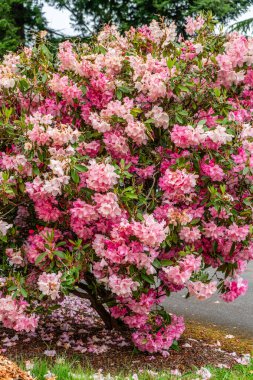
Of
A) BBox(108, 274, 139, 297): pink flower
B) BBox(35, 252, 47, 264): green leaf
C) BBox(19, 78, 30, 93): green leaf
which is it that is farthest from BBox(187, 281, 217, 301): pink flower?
BBox(19, 78, 30, 93): green leaf

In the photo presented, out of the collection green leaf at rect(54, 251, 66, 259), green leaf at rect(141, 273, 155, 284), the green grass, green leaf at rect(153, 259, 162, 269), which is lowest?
the green grass

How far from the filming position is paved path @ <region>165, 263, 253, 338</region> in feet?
21.9

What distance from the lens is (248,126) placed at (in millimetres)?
A: 4410

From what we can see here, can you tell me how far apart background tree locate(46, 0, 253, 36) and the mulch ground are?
1105 cm

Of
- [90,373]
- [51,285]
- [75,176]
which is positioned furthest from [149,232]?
[90,373]

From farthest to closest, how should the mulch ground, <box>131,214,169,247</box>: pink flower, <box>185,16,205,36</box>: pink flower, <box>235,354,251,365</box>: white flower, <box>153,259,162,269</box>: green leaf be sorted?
1. <box>185,16,205,36</box>: pink flower
2. <box>235,354,251,365</box>: white flower
3. the mulch ground
4. <box>153,259,162,269</box>: green leaf
5. <box>131,214,169,247</box>: pink flower

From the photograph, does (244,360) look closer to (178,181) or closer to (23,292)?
(178,181)

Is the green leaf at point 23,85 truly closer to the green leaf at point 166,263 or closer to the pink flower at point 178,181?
the pink flower at point 178,181

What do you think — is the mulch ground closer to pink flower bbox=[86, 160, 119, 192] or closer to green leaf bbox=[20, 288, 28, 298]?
green leaf bbox=[20, 288, 28, 298]

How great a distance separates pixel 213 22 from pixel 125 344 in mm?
2929

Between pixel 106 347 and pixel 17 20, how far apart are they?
45.4 feet

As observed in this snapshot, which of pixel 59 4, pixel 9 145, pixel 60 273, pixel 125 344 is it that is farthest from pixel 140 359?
pixel 59 4

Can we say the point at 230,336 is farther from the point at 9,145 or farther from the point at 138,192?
the point at 9,145

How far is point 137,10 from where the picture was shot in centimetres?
1650
